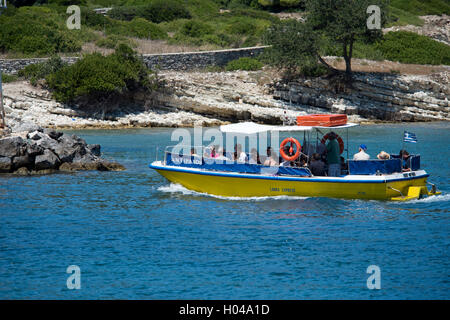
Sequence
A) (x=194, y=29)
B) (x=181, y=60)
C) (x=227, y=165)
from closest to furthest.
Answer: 1. (x=227, y=165)
2. (x=181, y=60)
3. (x=194, y=29)

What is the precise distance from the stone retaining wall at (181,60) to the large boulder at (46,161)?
2582cm

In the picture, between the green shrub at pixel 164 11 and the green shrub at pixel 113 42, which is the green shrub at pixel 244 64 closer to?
the green shrub at pixel 113 42

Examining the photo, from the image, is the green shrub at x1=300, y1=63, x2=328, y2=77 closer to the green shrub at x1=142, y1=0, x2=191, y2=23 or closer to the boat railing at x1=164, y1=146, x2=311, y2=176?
the green shrub at x1=142, y1=0, x2=191, y2=23

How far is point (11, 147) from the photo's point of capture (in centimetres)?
2820

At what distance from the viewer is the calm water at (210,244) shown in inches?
558

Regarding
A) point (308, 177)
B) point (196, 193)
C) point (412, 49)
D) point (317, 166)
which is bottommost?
point (196, 193)

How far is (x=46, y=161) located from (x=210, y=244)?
1407cm

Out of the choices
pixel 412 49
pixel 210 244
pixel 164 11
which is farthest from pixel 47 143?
pixel 164 11

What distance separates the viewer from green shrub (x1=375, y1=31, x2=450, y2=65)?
64688 millimetres

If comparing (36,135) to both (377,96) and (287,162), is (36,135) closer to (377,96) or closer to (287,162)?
(287,162)

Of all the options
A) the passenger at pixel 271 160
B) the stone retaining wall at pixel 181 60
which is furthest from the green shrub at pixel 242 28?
the passenger at pixel 271 160

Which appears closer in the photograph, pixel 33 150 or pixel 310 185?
pixel 310 185

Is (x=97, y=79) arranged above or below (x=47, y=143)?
above
